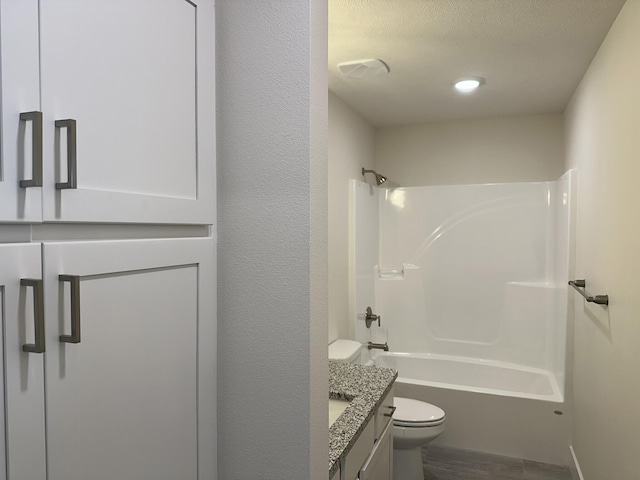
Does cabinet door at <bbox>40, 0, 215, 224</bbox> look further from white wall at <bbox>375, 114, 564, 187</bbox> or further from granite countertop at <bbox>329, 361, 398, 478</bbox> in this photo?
white wall at <bbox>375, 114, 564, 187</bbox>

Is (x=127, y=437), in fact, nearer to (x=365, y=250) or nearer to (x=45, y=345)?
(x=45, y=345)

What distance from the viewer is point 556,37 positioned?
7.27ft

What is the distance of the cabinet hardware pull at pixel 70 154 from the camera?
29.6 inches

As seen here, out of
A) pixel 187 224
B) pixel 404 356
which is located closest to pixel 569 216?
pixel 404 356

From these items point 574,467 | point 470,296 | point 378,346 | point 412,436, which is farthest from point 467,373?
point 412,436

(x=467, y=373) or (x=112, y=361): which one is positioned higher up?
(x=112, y=361)

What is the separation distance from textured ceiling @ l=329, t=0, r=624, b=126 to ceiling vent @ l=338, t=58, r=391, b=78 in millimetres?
31

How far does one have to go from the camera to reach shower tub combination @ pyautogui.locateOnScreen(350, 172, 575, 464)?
3.34 m

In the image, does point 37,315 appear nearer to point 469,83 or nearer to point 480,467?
point 469,83

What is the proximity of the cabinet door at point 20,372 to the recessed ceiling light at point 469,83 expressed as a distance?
2.66m

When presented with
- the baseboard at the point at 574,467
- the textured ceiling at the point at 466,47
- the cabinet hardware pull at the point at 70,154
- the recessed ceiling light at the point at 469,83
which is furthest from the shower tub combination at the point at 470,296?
the cabinet hardware pull at the point at 70,154

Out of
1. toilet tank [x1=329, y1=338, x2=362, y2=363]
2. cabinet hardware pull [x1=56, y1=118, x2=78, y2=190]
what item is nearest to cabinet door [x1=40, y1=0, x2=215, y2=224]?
cabinet hardware pull [x1=56, y1=118, x2=78, y2=190]

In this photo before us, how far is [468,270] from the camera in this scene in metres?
3.96

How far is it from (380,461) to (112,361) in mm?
1411
